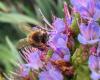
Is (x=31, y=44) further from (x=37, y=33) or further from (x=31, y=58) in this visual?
(x=31, y=58)

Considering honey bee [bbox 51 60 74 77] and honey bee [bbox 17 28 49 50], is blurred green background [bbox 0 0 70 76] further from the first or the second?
honey bee [bbox 51 60 74 77]

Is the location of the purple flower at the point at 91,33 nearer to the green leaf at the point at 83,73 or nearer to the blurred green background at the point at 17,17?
the green leaf at the point at 83,73

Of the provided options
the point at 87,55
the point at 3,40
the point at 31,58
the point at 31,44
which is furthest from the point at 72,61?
the point at 3,40

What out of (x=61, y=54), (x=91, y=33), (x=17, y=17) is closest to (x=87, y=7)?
(x=91, y=33)

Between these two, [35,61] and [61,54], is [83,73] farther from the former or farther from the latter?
[35,61]

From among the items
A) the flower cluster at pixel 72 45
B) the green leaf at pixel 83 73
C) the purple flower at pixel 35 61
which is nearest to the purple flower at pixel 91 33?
the flower cluster at pixel 72 45

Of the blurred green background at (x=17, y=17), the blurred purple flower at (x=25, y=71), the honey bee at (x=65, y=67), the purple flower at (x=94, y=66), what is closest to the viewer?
the purple flower at (x=94, y=66)

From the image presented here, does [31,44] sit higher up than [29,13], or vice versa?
[31,44]
